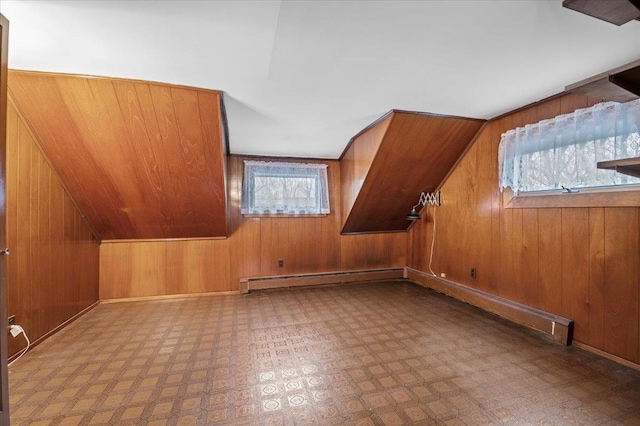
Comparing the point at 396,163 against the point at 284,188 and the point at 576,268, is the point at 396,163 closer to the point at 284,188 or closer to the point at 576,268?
the point at 284,188

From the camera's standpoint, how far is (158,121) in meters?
2.16

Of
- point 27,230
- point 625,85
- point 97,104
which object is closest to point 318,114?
point 97,104

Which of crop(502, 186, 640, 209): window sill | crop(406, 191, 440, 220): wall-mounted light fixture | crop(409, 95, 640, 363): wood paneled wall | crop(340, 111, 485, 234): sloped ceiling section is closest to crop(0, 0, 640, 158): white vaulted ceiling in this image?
crop(340, 111, 485, 234): sloped ceiling section

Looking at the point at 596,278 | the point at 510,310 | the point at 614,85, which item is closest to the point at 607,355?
the point at 596,278

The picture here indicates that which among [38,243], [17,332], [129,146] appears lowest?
[17,332]

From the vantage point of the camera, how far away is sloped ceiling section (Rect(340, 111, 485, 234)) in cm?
271

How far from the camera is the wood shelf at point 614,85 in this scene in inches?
36.1

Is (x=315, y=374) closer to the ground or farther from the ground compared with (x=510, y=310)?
closer to the ground

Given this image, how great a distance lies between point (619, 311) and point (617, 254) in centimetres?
Answer: 39

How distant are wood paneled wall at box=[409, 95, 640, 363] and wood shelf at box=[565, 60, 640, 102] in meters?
1.25

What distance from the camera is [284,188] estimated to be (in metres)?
Result: 3.65

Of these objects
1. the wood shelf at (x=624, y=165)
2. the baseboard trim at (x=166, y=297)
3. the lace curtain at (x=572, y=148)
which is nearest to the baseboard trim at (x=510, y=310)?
the lace curtain at (x=572, y=148)

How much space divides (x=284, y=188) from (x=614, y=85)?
309 centimetres

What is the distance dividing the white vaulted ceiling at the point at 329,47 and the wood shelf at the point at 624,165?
73cm
